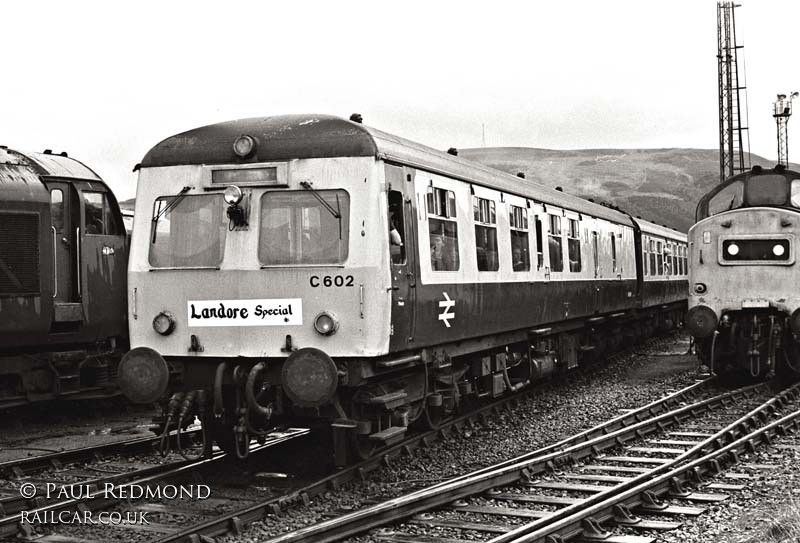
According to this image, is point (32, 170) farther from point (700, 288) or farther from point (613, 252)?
point (613, 252)

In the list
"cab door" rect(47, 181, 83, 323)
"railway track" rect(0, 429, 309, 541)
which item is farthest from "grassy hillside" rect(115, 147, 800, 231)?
"railway track" rect(0, 429, 309, 541)

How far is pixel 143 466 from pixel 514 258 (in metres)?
5.41

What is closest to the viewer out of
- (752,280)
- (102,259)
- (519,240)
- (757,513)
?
(757,513)

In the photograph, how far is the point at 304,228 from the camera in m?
8.91

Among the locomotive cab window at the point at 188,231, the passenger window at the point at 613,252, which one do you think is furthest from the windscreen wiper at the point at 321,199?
the passenger window at the point at 613,252

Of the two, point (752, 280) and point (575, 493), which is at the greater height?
point (752, 280)

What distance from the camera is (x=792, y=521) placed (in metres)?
7.32

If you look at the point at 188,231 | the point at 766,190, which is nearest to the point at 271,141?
the point at 188,231

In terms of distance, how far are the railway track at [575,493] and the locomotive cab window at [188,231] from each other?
2.93 metres

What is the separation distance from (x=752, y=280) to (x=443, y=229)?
7316 millimetres

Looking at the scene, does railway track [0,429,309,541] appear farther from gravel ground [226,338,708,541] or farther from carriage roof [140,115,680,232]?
A: carriage roof [140,115,680,232]

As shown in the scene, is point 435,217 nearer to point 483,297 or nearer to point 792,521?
point 483,297

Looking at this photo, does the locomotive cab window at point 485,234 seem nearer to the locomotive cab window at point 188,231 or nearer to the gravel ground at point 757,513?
the locomotive cab window at point 188,231

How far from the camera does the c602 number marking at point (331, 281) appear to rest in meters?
8.67
